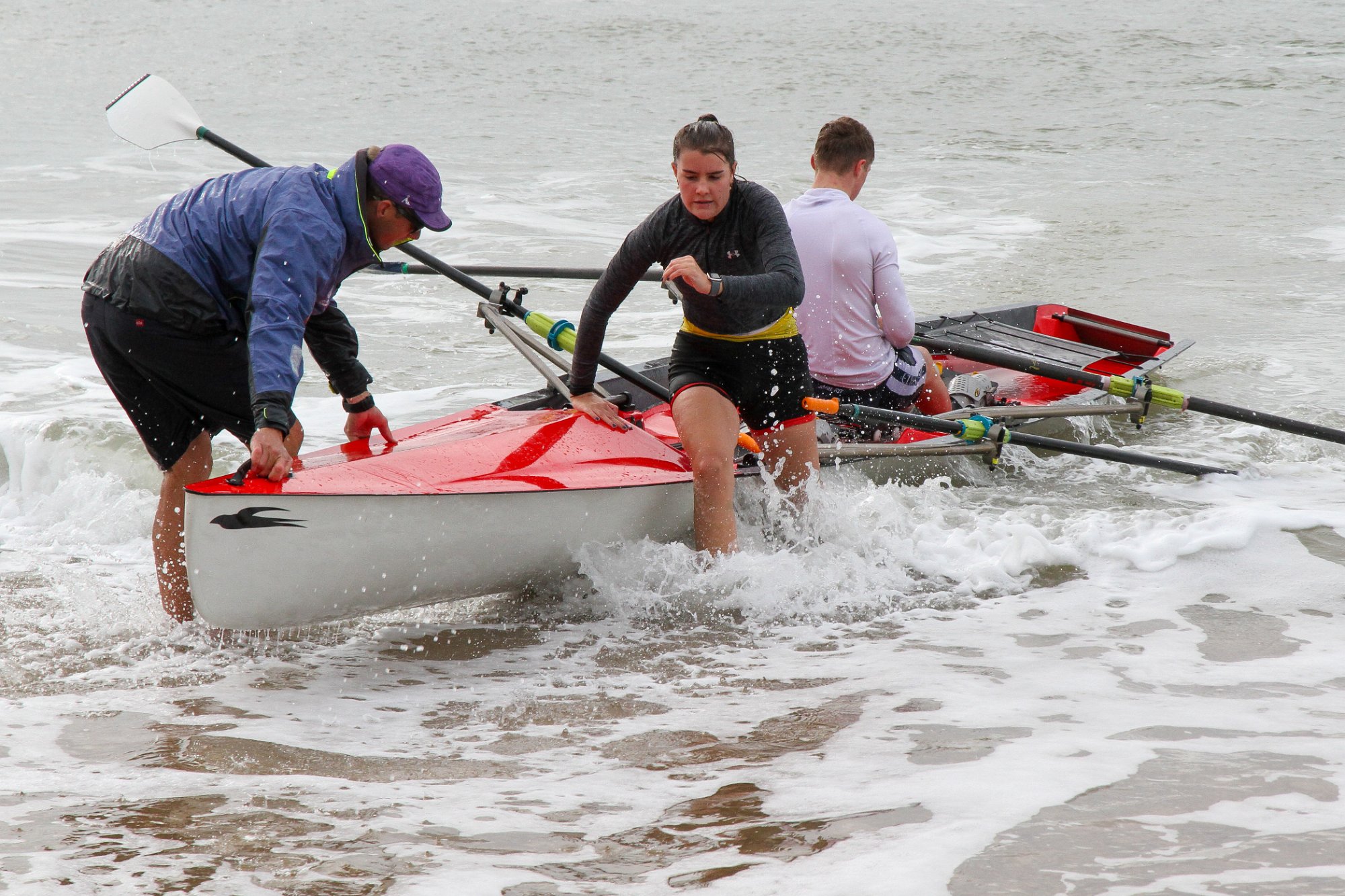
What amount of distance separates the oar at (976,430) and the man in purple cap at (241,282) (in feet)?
5.09

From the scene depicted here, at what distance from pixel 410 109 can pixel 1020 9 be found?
16627mm

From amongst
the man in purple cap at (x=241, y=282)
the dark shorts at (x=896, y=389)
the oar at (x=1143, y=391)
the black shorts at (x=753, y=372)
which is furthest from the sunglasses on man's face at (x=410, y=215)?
the oar at (x=1143, y=391)

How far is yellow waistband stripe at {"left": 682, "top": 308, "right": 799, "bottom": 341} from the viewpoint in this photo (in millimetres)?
4012

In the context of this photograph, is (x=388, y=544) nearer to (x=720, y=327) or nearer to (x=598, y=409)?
(x=598, y=409)

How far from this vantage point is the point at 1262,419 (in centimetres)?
518

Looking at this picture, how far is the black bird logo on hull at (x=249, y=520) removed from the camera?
3.31 m

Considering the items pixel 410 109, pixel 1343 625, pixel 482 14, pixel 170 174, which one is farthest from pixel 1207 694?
pixel 482 14

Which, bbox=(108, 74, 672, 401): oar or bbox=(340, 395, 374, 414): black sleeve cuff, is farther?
bbox=(108, 74, 672, 401): oar

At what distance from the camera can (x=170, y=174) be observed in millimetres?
15070

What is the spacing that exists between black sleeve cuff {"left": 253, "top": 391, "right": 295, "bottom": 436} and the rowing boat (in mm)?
245

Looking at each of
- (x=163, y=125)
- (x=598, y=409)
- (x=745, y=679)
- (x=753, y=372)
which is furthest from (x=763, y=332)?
(x=163, y=125)

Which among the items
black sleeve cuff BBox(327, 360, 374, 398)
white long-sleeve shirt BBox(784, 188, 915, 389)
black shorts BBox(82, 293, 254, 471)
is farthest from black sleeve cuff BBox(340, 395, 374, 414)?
white long-sleeve shirt BBox(784, 188, 915, 389)

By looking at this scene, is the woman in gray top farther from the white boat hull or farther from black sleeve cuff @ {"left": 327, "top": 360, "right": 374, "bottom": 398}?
black sleeve cuff @ {"left": 327, "top": 360, "right": 374, "bottom": 398}

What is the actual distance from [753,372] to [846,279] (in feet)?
2.74
